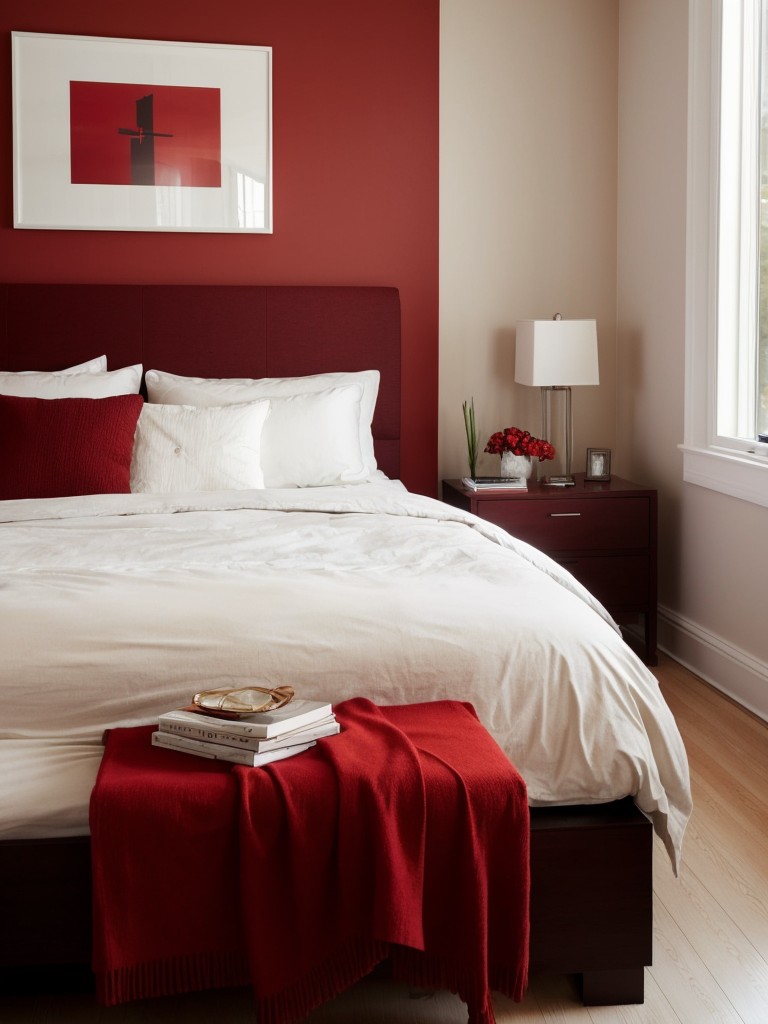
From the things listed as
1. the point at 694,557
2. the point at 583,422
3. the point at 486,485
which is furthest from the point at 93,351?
the point at 694,557

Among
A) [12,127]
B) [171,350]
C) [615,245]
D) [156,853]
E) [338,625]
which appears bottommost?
[156,853]

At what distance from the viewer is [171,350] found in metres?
3.98

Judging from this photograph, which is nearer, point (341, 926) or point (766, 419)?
point (341, 926)

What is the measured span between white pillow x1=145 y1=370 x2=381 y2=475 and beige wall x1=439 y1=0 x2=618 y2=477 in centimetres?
46

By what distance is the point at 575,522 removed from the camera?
3.81 m

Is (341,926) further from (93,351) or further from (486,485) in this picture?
(93,351)

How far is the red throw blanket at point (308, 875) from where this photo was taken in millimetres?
1504

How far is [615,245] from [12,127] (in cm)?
248

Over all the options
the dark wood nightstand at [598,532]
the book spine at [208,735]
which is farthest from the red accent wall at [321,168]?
the book spine at [208,735]

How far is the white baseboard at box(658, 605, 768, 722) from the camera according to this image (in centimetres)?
326

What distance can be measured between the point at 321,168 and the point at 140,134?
721 millimetres

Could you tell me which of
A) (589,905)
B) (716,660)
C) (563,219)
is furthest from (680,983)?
(563,219)

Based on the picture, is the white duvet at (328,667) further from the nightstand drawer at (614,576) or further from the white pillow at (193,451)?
the nightstand drawer at (614,576)

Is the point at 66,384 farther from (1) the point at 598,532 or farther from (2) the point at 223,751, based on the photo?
(2) the point at 223,751
